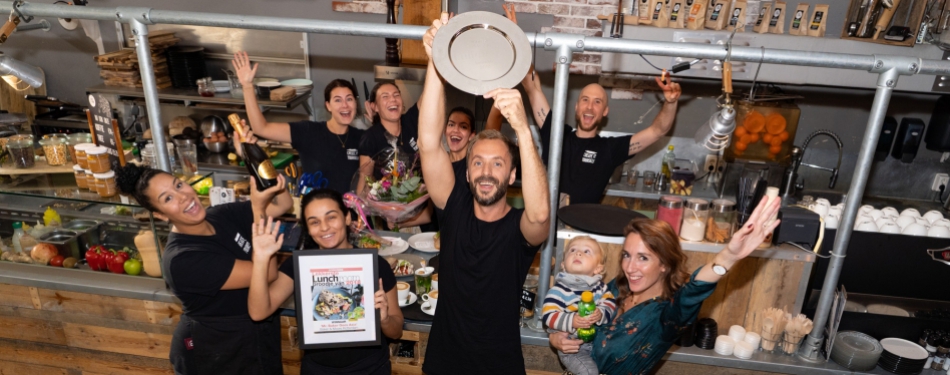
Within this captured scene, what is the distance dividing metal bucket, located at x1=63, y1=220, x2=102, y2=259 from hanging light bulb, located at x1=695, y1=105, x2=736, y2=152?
2.76 m

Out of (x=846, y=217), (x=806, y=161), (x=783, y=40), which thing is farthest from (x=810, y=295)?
(x=806, y=161)

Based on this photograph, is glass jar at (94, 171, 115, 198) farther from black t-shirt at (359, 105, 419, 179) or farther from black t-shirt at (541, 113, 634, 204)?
black t-shirt at (541, 113, 634, 204)

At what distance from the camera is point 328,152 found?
13.3 ft

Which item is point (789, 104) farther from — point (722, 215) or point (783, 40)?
point (722, 215)

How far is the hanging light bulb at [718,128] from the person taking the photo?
97.4 inches

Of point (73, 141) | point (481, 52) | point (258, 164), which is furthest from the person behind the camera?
point (73, 141)

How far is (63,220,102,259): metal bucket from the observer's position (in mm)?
2984

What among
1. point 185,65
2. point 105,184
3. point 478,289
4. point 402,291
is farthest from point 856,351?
point 185,65

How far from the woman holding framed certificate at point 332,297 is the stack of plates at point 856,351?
1.74 meters

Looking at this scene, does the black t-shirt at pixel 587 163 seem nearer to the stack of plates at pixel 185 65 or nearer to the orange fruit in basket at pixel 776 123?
the orange fruit in basket at pixel 776 123

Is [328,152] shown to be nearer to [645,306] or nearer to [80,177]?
[80,177]

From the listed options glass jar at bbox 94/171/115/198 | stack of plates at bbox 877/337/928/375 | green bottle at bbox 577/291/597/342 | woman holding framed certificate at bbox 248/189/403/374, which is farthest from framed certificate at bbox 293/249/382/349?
stack of plates at bbox 877/337/928/375

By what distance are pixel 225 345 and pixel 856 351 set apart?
249 cm

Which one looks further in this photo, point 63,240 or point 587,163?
point 587,163
